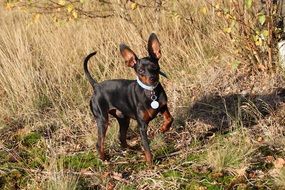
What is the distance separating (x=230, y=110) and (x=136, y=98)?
1.42m

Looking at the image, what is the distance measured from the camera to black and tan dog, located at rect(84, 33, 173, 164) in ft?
12.1

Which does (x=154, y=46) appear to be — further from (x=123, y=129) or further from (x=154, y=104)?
(x=123, y=129)

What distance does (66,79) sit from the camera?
20.0ft

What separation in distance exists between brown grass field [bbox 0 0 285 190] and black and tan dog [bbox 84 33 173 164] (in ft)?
1.11

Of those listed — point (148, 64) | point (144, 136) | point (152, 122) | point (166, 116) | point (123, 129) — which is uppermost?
point (148, 64)

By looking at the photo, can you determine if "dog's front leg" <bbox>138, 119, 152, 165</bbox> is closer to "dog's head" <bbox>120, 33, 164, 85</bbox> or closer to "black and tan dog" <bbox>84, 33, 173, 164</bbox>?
"black and tan dog" <bbox>84, 33, 173, 164</bbox>

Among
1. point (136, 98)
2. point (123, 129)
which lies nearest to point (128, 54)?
point (136, 98)

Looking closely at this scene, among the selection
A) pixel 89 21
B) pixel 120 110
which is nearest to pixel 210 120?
pixel 120 110

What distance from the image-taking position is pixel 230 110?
4.89 m

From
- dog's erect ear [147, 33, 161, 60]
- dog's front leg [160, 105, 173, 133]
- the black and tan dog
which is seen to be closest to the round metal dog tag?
the black and tan dog

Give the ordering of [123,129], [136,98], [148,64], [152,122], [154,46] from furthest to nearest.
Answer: [152,122]
[123,129]
[136,98]
[154,46]
[148,64]

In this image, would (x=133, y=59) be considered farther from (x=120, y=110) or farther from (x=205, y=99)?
(x=205, y=99)

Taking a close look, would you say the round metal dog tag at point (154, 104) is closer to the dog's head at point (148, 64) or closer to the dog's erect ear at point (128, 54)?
the dog's head at point (148, 64)

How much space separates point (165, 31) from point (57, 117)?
7.13 ft
